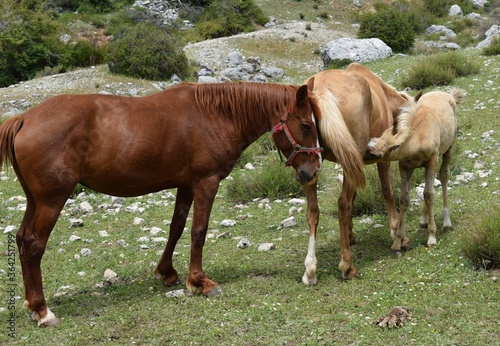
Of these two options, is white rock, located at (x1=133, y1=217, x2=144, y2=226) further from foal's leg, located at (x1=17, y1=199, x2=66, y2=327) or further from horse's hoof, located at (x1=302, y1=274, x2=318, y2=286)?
horse's hoof, located at (x1=302, y1=274, x2=318, y2=286)

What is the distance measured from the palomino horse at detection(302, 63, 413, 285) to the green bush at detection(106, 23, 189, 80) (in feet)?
57.3

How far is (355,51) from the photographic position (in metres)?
24.0

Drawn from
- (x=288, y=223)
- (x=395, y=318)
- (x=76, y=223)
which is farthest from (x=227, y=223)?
(x=395, y=318)

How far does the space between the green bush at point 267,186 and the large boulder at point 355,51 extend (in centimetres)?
1485

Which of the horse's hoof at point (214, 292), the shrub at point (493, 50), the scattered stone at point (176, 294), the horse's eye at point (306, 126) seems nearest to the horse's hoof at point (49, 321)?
the scattered stone at point (176, 294)

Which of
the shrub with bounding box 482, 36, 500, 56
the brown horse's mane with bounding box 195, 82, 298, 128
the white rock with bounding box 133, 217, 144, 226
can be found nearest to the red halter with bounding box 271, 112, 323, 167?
the brown horse's mane with bounding box 195, 82, 298, 128

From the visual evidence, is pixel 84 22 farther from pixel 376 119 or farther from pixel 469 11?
pixel 376 119

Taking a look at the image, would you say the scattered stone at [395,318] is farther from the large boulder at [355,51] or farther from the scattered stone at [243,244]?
the large boulder at [355,51]

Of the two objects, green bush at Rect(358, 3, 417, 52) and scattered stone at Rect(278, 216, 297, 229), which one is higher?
scattered stone at Rect(278, 216, 297, 229)

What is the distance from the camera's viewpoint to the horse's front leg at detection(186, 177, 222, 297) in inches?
235

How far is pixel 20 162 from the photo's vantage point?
5309mm

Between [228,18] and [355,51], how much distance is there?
15450 mm

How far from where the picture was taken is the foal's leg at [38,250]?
17.6ft

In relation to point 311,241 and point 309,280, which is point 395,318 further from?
point 311,241
